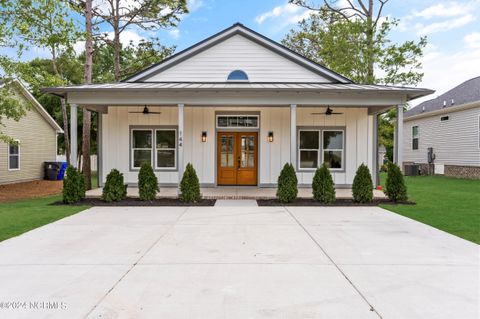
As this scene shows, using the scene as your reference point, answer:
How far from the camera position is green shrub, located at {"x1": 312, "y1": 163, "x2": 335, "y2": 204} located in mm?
9273

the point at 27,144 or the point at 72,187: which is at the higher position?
the point at 27,144

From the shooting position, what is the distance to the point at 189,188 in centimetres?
924

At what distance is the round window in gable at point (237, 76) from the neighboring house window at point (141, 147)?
3798 millimetres

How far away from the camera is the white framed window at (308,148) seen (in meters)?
12.3

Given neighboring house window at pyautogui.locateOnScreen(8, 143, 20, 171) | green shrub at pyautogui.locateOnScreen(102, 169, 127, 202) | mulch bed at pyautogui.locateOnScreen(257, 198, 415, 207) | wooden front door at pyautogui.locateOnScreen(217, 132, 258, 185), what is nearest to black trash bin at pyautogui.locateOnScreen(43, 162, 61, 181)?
neighboring house window at pyautogui.locateOnScreen(8, 143, 20, 171)

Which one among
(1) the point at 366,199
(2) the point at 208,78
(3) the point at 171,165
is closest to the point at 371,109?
(1) the point at 366,199

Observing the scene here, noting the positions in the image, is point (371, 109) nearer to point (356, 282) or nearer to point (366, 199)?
point (366, 199)

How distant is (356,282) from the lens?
352cm

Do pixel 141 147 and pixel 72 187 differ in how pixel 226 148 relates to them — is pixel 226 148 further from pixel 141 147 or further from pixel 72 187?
pixel 72 187

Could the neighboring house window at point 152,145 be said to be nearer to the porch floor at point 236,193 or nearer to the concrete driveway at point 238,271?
the porch floor at point 236,193

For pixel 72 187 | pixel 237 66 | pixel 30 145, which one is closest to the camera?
pixel 72 187

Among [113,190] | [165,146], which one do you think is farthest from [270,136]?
[113,190]

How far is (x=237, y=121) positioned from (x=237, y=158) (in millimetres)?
1432

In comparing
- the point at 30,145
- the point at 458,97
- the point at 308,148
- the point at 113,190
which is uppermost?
the point at 458,97
